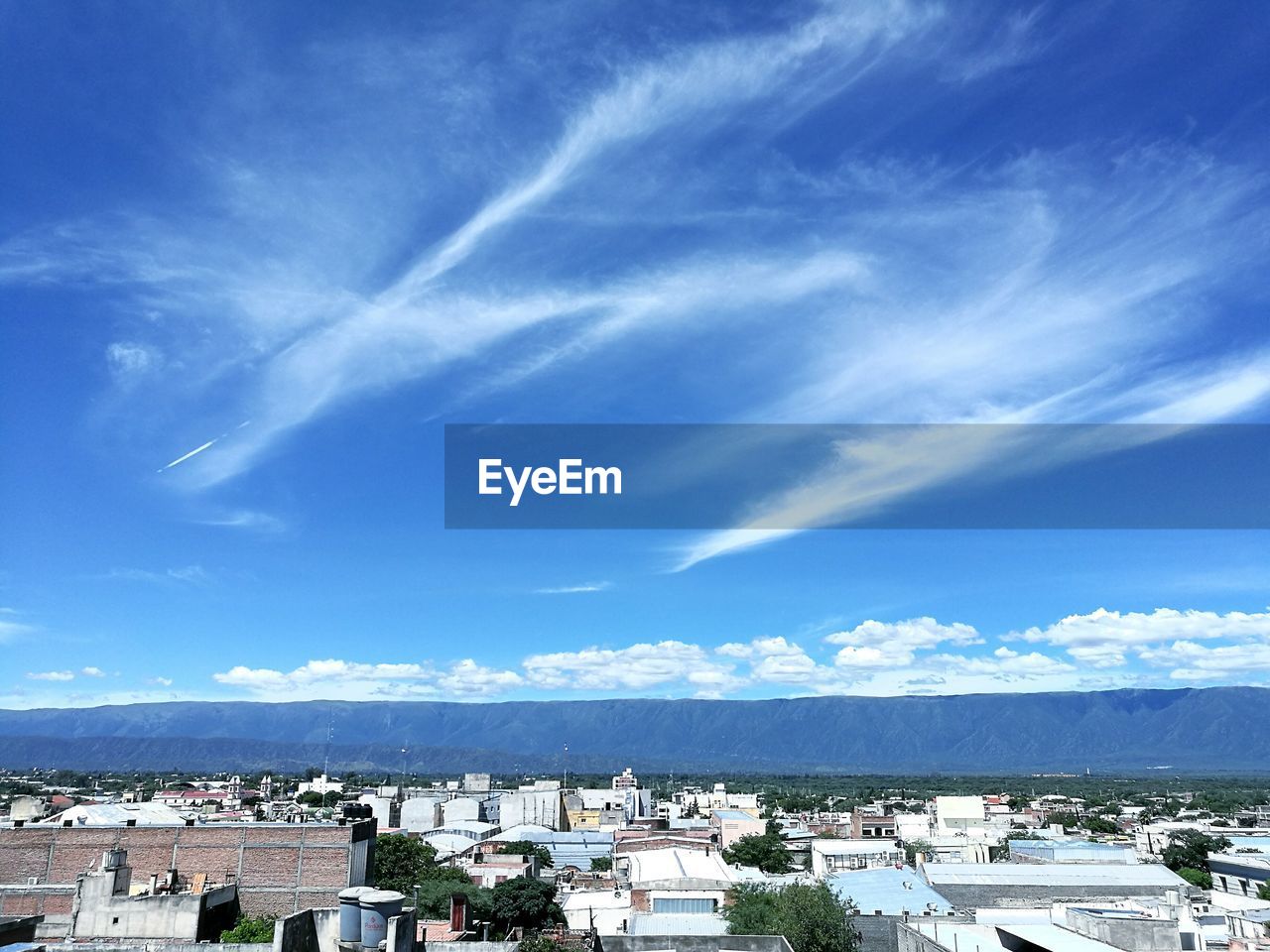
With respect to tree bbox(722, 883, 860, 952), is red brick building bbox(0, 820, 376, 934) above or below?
above

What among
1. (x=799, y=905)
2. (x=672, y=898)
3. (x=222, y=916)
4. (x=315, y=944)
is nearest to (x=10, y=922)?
(x=315, y=944)

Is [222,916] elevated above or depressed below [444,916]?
above

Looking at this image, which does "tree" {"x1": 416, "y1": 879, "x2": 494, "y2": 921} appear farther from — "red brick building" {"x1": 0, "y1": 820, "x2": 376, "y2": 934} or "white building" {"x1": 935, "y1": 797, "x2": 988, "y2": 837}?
"white building" {"x1": 935, "y1": 797, "x2": 988, "y2": 837}

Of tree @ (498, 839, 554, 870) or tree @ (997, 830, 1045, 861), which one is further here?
tree @ (498, 839, 554, 870)

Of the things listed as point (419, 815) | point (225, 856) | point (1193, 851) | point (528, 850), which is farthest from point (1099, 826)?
point (225, 856)

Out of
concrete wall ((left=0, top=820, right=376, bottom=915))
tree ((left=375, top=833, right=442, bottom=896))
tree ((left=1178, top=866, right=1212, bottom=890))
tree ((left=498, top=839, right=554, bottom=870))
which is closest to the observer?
concrete wall ((left=0, top=820, right=376, bottom=915))

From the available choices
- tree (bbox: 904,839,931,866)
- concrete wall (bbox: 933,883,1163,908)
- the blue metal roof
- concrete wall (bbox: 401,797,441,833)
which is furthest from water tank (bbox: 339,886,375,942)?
concrete wall (bbox: 401,797,441,833)

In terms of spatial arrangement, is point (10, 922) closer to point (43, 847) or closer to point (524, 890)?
point (43, 847)
